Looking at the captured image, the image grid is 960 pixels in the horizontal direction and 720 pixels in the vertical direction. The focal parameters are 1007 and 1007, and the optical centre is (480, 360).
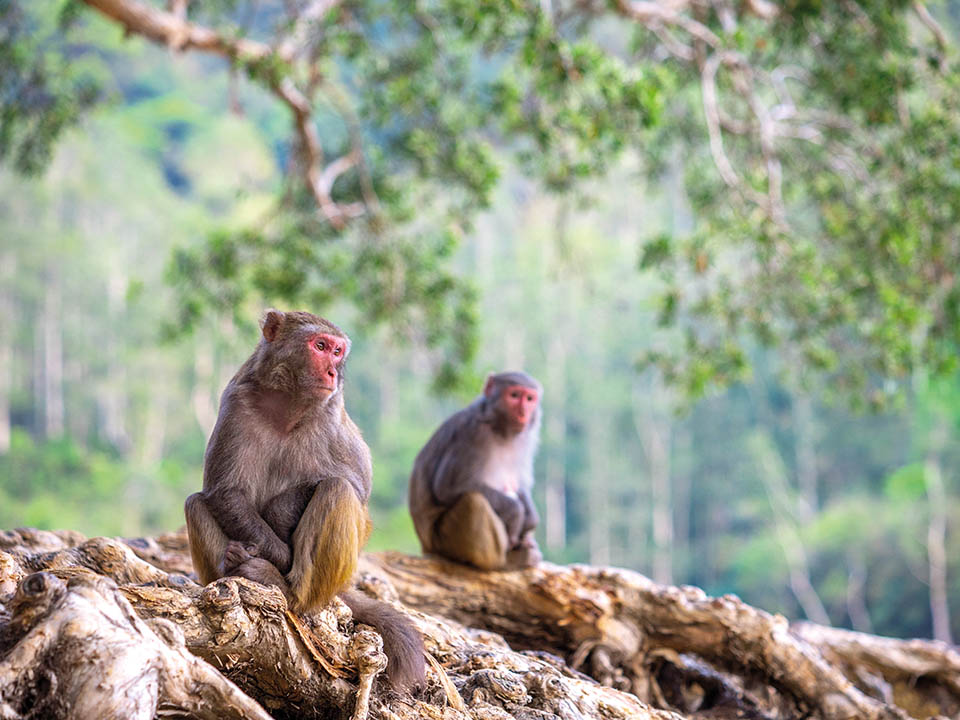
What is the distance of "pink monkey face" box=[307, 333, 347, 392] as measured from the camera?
13.8ft

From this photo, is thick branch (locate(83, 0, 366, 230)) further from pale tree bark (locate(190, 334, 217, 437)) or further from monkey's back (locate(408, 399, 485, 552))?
pale tree bark (locate(190, 334, 217, 437))

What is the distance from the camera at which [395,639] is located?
3.92 m

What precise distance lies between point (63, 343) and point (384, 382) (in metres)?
10.9

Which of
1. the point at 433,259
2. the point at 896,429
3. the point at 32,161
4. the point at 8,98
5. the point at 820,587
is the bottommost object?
the point at 820,587

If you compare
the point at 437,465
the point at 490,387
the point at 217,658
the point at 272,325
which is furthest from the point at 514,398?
the point at 217,658

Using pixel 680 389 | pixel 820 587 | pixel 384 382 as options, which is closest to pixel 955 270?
pixel 680 389

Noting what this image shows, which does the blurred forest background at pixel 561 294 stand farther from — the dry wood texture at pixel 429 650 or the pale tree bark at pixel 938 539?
the dry wood texture at pixel 429 650

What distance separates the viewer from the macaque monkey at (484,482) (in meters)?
6.49

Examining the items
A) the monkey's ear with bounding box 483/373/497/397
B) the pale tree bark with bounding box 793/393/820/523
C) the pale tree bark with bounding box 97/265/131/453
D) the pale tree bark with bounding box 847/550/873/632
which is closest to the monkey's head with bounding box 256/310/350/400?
the monkey's ear with bounding box 483/373/497/397

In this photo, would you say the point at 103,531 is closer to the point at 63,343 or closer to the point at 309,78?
the point at 63,343

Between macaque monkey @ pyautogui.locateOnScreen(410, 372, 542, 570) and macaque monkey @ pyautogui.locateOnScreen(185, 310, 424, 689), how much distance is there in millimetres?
2217

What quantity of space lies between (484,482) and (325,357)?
2891 mm

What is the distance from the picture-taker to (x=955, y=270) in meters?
9.00

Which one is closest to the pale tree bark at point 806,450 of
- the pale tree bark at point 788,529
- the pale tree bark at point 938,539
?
the pale tree bark at point 788,529
